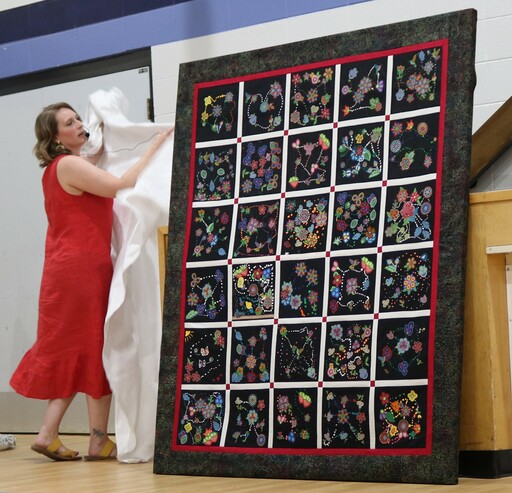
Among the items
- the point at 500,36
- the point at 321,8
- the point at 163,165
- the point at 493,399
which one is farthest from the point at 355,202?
the point at 321,8

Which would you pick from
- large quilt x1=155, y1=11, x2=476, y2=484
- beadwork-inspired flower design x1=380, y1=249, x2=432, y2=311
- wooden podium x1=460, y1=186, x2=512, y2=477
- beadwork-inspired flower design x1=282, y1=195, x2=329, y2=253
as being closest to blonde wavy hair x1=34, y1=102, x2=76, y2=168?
large quilt x1=155, y1=11, x2=476, y2=484

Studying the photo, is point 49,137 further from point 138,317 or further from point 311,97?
point 311,97

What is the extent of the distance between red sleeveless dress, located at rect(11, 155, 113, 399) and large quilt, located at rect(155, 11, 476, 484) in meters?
0.65

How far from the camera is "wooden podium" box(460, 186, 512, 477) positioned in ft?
9.95

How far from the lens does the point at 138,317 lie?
3926 millimetres

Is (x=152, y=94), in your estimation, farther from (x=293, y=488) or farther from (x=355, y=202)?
(x=293, y=488)

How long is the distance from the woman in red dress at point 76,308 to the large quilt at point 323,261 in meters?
0.64

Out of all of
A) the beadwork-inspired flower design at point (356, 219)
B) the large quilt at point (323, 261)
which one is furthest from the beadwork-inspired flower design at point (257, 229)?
the beadwork-inspired flower design at point (356, 219)

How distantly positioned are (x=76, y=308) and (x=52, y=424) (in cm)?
46

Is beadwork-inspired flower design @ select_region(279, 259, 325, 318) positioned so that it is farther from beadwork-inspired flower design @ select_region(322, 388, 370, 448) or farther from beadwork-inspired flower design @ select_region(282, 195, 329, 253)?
beadwork-inspired flower design @ select_region(322, 388, 370, 448)

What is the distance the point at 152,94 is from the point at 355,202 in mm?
2218

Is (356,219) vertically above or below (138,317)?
above

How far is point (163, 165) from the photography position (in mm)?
3965

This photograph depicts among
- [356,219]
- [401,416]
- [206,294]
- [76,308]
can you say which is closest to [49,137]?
[76,308]
